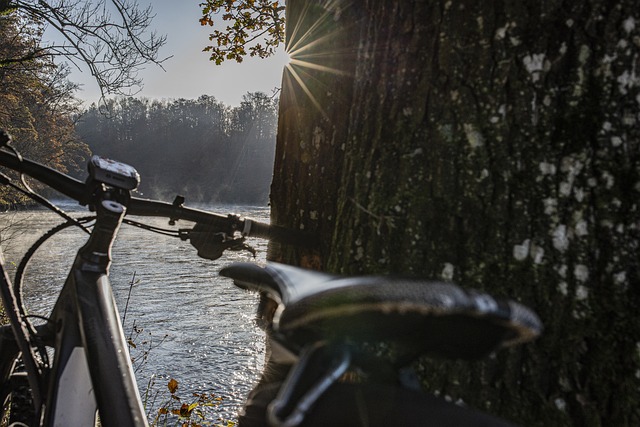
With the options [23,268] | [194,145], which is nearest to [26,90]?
[23,268]

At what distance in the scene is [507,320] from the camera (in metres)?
0.59

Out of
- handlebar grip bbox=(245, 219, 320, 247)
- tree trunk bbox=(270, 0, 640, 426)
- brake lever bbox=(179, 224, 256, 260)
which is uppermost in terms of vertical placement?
tree trunk bbox=(270, 0, 640, 426)

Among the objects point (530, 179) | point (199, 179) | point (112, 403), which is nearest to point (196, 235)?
point (112, 403)

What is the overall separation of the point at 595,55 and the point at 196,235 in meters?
1.44

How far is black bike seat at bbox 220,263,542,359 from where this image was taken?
564mm

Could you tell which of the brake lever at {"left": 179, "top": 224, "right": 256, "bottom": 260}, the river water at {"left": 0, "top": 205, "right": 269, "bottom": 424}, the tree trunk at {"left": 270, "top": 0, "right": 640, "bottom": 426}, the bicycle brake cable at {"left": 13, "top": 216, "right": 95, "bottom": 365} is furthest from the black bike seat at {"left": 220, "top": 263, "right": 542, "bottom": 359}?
the river water at {"left": 0, "top": 205, "right": 269, "bottom": 424}

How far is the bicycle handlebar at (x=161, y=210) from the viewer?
5.33ft

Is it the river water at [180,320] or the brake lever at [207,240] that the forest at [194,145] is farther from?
the brake lever at [207,240]

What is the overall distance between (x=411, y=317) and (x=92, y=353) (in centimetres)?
113

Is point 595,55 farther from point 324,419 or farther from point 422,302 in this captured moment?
point 324,419

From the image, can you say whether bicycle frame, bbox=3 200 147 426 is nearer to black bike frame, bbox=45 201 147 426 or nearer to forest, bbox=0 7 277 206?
black bike frame, bbox=45 201 147 426

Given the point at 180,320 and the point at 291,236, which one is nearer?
the point at 291,236

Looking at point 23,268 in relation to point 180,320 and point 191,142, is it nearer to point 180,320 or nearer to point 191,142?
point 180,320

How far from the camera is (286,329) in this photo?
2.29ft
